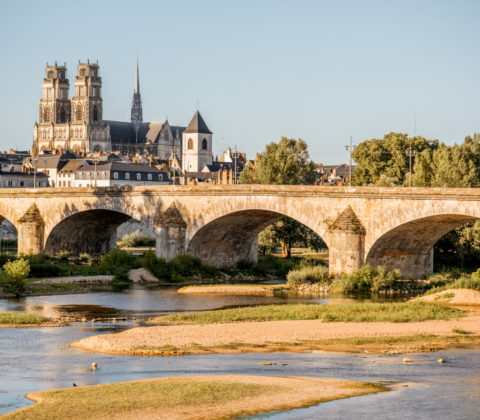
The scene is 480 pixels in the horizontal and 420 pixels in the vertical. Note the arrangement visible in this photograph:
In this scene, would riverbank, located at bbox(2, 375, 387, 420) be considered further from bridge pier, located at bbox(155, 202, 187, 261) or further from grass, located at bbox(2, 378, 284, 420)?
bridge pier, located at bbox(155, 202, 187, 261)

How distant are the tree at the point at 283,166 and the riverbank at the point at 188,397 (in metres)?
51.7

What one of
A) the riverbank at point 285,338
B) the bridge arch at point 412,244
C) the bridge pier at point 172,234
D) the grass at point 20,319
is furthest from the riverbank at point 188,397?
the bridge pier at point 172,234

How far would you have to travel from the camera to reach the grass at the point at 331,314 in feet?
108

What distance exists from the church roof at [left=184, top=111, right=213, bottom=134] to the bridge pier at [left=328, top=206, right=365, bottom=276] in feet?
454

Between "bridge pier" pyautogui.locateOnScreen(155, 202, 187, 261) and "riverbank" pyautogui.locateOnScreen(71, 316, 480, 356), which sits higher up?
"bridge pier" pyautogui.locateOnScreen(155, 202, 187, 261)

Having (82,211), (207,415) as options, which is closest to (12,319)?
(207,415)

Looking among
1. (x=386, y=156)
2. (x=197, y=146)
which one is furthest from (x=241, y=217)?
(x=197, y=146)

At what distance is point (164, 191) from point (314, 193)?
12.1 m

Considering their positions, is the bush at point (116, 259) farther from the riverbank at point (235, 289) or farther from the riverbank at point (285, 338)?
the riverbank at point (285, 338)

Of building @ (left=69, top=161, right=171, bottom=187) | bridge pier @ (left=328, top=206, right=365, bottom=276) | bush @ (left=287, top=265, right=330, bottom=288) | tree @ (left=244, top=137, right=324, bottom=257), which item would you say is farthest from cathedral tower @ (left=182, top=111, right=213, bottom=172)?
bridge pier @ (left=328, top=206, right=365, bottom=276)

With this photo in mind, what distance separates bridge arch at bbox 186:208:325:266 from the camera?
5269 cm

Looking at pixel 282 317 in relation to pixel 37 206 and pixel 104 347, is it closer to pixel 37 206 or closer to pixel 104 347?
pixel 104 347

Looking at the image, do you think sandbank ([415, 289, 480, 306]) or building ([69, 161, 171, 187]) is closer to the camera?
sandbank ([415, 289, 480, 306])

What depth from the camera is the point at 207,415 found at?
18.5m
